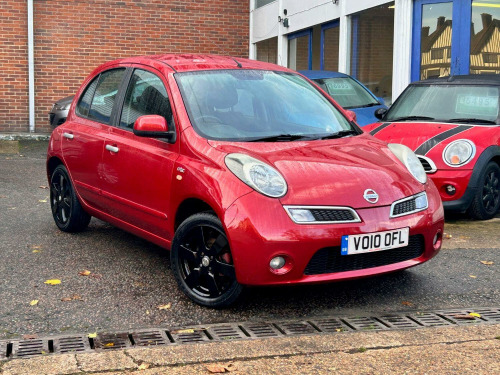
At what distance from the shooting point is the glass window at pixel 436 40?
1216 centimetres

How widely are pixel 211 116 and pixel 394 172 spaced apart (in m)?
1.26

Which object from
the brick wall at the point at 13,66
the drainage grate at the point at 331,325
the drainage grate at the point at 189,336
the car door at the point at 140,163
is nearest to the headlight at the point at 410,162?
the drainage grate at the point at 331,325

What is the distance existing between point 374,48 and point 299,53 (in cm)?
421

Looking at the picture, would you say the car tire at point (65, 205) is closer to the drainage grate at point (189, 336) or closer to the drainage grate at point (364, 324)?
the drainage grate at point (189, 336)

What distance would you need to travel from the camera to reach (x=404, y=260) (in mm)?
4551

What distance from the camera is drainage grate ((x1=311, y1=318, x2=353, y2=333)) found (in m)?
4.15

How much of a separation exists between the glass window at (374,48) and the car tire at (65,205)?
8.06 m

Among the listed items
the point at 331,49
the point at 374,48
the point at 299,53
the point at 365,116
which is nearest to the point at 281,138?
the point at 365,116

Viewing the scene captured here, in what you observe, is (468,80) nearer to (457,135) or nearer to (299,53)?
(457,135)

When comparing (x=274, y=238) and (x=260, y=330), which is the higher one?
(x=274, y=238)

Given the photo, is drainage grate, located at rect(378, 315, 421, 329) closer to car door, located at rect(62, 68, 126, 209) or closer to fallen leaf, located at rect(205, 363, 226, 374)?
fallen leaf, located at rect(205, 363, 226, 374)

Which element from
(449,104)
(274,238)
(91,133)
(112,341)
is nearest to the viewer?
(112,341)

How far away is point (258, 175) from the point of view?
14.2ft

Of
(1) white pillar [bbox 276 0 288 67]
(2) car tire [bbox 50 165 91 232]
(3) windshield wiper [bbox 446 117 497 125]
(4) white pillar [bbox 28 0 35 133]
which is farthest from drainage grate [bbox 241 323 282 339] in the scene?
(4) white pillar [bbox 28 0 35 133]
